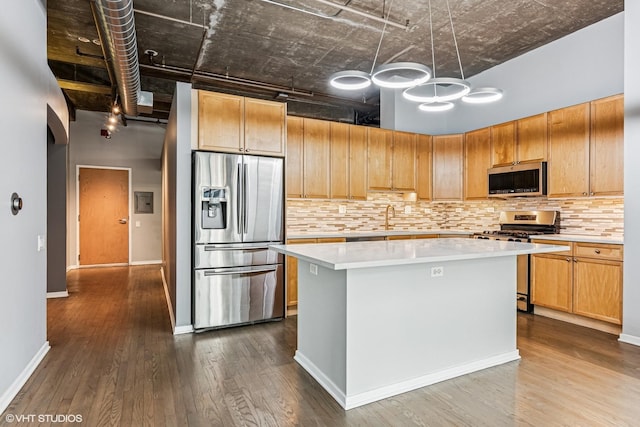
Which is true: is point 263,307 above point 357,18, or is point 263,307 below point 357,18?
below

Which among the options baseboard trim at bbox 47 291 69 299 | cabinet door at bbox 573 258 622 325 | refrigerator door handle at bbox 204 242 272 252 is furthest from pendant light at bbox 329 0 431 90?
baseboard trim at bbox 47 291 69 299

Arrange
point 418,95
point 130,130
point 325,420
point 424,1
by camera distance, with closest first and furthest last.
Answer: point 325,420 → point 418,95 → point 424,1 → point 130,130

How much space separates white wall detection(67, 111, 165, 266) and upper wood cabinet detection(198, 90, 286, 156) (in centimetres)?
513

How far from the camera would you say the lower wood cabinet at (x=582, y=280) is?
362cm

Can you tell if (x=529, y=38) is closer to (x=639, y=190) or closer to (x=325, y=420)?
(x=639, y=190)

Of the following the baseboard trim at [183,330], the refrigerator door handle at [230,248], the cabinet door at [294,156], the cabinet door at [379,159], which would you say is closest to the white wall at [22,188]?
the baseboard trim at [183,330]

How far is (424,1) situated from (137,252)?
24.8 feet

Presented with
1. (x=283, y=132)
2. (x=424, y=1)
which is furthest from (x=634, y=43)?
(x=283, y=132)

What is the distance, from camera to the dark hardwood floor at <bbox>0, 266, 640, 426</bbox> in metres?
2.20

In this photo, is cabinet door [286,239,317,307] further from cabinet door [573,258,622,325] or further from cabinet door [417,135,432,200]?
cabinet door [573,258,622,325]

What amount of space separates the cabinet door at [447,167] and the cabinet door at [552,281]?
1.69 metres

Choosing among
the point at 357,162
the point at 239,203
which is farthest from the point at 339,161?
the point at 239,203

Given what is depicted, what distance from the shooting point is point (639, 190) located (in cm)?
340

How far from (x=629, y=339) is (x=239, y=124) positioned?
4429 millimetres
